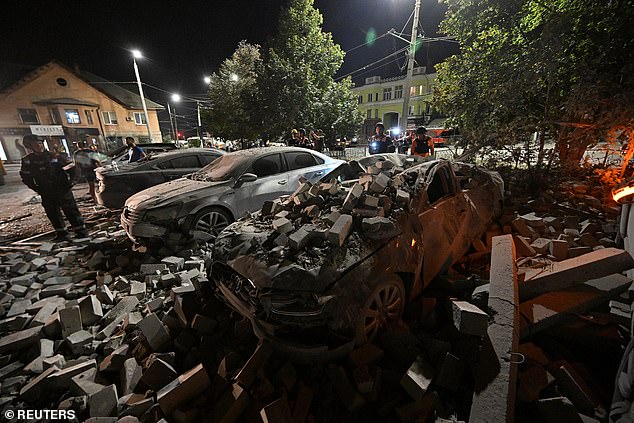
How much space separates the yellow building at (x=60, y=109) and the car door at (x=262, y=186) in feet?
89.9

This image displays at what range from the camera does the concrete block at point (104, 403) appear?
202cm

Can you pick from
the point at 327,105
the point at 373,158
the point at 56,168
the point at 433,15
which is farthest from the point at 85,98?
the point at 373,158

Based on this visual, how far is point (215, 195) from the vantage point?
15.4 ft

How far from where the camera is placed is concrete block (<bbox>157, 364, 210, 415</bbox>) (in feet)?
6.22

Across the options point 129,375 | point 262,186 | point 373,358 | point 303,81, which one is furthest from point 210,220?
point 303,81

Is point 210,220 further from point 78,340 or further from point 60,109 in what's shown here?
point 60,109

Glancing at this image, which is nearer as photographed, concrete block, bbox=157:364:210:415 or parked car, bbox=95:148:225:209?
concrete block, bbox=157:364:210:415

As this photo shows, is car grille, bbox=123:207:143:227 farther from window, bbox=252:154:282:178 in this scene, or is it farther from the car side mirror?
window, bbox=252:154:282:178

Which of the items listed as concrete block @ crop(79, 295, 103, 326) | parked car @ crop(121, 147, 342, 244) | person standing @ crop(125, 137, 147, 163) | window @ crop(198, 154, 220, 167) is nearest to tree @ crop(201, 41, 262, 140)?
person standing @ crop(125, 137, 147, 163)

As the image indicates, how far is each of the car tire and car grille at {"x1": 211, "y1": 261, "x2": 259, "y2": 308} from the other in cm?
211

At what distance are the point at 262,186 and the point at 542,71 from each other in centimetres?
656

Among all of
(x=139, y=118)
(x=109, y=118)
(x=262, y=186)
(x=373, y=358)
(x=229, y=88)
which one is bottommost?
(x=373, y=358)

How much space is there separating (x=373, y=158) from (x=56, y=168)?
6153 mm

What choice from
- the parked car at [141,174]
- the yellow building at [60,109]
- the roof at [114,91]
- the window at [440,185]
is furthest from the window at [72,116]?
the window at [440,185]
